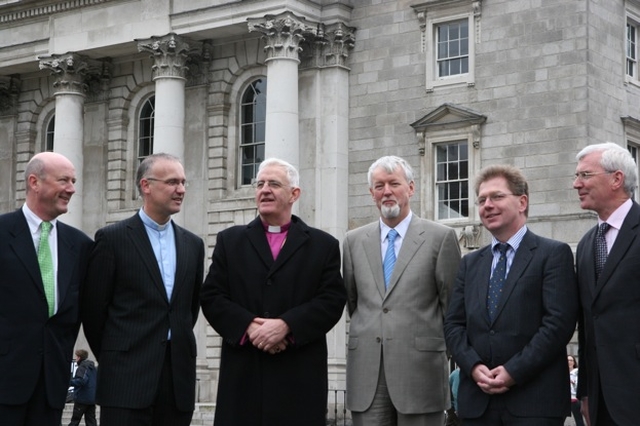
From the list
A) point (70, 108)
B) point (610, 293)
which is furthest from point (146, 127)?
point (610, 293)

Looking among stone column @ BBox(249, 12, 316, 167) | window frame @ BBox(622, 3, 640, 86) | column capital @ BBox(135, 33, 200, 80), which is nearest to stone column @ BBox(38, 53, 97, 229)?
column capital @ BBox(135, 33, 200, 80)

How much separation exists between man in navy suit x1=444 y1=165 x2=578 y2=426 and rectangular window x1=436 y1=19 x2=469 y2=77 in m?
21.8

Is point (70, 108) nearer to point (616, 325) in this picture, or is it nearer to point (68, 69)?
point (68, 69)

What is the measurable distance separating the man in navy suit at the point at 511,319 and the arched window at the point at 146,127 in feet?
93.0

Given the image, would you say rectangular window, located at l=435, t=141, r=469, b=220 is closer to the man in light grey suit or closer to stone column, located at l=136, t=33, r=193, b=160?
stone column, located at l=136, t=33, r=193, b=160

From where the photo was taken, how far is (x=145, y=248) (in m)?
10.3

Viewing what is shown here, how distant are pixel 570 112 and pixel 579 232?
3.07m

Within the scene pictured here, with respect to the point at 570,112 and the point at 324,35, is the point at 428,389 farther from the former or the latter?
Answer: the point at 324,35

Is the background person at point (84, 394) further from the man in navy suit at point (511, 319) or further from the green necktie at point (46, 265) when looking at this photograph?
the man in navy suit at point (511, 319)

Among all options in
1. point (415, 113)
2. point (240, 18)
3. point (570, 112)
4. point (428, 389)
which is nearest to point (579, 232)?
point (570, 112)

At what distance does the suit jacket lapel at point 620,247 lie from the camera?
9453mm

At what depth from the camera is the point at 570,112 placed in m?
29.7

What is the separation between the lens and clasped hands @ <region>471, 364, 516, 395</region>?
30.9ft

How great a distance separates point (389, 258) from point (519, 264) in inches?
54.4
